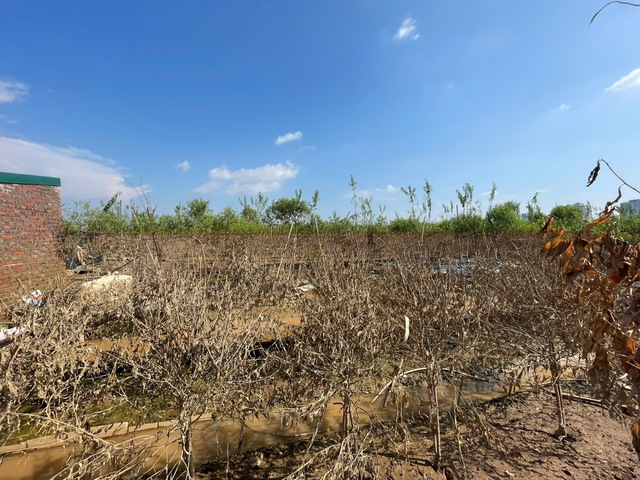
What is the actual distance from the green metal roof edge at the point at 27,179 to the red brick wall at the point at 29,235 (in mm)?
102

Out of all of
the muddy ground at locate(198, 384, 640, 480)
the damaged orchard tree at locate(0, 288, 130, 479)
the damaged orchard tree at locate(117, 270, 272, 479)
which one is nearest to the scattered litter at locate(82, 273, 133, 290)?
the damaged orchard tree at locate(0, 288, 130, 479)

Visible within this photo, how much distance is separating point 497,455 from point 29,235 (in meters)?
10.9

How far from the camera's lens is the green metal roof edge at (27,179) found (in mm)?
8242

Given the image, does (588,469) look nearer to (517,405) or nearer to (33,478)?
(517,405)

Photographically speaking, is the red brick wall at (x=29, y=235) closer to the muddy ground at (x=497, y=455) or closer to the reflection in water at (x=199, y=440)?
the reflection in water at (x=199, y=440)

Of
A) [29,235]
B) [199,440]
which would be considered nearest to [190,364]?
[199,440]

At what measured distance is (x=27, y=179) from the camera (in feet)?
28.6

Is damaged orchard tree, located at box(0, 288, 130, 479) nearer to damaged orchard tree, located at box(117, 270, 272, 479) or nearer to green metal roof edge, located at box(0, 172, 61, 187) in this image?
damaged orchard tree, located at box(117, 270, 272, 479)

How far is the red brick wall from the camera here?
26.2ft

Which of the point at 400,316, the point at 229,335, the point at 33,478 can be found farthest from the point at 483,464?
the point at 33,478

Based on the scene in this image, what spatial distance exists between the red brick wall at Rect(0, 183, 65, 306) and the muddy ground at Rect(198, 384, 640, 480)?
7.05m

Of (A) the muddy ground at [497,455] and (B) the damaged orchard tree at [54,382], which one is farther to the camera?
(A) the muddy ground at [497,455]

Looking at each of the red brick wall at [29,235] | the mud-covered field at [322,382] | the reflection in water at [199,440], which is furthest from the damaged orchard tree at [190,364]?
the red brick wall at [29,235]

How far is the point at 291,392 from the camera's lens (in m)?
3.19
